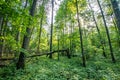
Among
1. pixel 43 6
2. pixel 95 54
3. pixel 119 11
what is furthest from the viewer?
pixel 43 6

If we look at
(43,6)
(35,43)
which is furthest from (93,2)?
(35,43)

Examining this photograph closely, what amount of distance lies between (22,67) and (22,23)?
4710 mm

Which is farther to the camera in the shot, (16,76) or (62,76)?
(62,76)

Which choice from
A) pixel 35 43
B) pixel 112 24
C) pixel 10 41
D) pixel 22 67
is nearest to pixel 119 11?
pixel 10 41

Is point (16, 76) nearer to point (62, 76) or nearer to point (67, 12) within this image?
point (62, 76)

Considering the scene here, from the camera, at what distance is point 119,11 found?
3.24 metres

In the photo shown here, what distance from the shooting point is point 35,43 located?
107 feet

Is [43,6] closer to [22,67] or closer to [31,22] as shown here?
[22,67]

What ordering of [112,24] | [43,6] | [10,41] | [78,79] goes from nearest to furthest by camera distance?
[10,41] < [78,79] < [43,6] < [112,24]

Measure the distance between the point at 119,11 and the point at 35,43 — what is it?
30195 mm

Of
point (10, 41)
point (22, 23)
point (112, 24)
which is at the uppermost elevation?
point (112, 24)

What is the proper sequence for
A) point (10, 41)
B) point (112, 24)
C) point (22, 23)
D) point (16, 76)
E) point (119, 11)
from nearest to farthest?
1. point (119, 11)
2. point (22, 23)
3. point (10, 41)
4. point (16, 76)
5. point (112, 24)

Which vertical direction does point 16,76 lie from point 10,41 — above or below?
below

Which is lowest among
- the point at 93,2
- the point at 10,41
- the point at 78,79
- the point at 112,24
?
the point at 78,79
